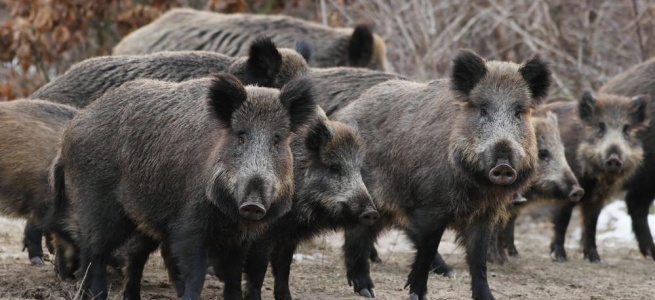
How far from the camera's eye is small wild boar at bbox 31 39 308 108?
313 inches

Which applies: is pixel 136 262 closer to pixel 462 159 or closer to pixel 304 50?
pixel 462 159

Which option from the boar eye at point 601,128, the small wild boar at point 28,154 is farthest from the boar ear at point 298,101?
the boar eye at point 601,128

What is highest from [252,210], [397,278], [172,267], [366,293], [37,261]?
[252,210]

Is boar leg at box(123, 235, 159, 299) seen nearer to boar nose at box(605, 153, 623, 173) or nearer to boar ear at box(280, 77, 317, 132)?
boar ear at box(280, 77, 317, 132)

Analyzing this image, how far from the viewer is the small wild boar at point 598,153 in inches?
369

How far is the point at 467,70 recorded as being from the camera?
6.40 m

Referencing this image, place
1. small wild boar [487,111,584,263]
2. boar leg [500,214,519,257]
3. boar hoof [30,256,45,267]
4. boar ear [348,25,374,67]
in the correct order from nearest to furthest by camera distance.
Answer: boar hoof [30,256,45,267] < small wild boar [487,111,584,263] < boar leg [500,214,519,257] < boar ear [348,25,374,67]

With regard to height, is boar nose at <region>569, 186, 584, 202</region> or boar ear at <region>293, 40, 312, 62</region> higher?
boar ear at <region>293, 40, 312, 62</region>

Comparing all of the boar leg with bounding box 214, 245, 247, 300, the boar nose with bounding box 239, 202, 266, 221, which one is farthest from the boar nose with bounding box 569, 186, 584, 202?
the boar nose with bounding box 239, 202, 266, 221

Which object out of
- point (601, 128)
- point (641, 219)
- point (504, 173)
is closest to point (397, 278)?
point (504, 173)

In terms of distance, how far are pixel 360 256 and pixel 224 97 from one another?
7.05 feet

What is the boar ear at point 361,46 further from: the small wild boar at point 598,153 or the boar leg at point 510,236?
the boar leg at point 510,236

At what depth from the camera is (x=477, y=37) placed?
557 inches

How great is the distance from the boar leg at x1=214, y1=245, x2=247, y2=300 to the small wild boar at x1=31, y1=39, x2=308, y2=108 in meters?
2.51
